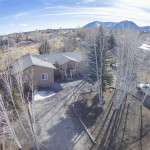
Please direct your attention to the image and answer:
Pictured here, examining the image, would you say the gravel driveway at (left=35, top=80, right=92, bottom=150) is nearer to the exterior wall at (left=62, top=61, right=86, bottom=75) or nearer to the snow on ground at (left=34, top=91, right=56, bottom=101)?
the snow on ground at (left=34, top=91, right=56, bottom=101)

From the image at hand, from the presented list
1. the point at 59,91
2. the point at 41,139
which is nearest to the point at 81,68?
the point at 59,91

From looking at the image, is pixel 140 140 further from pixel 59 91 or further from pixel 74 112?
pixel 59 91

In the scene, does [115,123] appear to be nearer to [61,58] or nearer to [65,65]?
[65,65]

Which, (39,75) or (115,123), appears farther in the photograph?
(39,75)

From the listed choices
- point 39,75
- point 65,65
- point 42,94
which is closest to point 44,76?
point 39,75

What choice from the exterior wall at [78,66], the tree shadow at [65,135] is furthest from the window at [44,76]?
the tree shadow at [65,135]

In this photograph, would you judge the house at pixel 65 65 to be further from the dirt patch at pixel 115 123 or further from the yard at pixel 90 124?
the dirt patch at pixel 115 123
